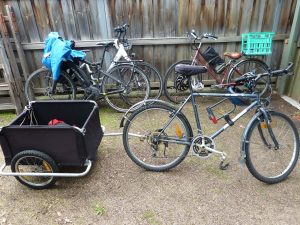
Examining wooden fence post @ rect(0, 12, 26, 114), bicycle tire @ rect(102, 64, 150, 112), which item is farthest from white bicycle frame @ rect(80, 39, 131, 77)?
wooden fence post @ rect(0, 12, 26, 114)

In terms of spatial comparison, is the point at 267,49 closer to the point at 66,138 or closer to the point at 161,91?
the point at 161,91

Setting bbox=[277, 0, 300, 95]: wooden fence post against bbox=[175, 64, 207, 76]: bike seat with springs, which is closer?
bbox=[175, 64, 207, 76]: bike seat with springs

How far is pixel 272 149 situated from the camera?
2865mm

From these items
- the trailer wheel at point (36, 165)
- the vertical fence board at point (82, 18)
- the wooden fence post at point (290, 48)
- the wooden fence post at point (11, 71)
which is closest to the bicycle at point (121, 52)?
the vertical fence board at point (82, 18)

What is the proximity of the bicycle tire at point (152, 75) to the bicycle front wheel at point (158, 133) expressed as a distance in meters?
1.65

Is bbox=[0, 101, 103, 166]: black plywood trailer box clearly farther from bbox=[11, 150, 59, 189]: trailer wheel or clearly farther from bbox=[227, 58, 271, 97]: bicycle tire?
bbox=[227, 58, 271, 97]: bicycle tire

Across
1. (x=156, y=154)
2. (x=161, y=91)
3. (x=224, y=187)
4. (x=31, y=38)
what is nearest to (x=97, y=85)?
(x=161, y=91)

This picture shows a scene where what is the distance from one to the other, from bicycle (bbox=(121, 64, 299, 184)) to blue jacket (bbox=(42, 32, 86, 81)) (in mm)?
1627

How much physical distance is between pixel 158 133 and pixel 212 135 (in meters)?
0.64

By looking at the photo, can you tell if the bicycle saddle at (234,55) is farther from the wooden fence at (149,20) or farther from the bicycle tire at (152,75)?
the bicycle tire at (152,75)

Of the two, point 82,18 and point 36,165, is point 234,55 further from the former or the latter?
point 36,165

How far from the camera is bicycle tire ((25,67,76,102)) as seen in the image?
14.2ft

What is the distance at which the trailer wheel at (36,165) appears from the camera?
8.36 feet

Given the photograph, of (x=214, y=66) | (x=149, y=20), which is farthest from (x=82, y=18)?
(x=214, y=66)
